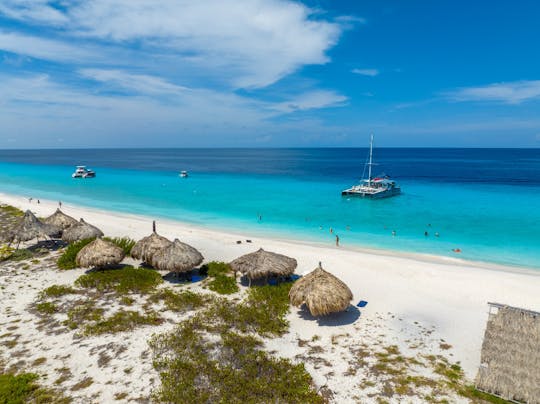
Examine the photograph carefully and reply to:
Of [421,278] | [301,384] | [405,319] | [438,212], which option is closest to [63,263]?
[301,384]

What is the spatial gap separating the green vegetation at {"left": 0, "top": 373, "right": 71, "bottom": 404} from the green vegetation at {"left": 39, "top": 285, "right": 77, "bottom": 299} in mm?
5590

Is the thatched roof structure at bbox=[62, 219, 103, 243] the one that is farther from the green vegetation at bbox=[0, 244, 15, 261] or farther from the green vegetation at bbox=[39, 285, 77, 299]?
the green vegetation at bbox=[39, 285, 77, 299]

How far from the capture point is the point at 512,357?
8.96 metres

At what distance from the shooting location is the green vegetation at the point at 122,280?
50.7 feet

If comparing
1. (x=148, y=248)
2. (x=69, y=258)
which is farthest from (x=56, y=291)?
(x=148, y=248)

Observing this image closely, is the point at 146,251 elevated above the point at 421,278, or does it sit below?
above

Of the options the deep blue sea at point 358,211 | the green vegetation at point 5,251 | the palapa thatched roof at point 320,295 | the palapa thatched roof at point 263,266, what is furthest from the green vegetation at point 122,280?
the deep blue sea at point 358,211

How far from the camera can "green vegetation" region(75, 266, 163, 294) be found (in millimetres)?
15461

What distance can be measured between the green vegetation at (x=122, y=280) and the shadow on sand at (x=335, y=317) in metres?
7.49

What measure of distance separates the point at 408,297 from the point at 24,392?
14.9 metres

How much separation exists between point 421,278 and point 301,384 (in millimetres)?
11005

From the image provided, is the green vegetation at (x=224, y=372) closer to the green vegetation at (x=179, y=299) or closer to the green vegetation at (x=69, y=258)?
the green vegetation at (x=179, y=299)

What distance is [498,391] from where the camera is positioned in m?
8.79

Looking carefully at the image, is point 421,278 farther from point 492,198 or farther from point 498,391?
point 492,198
